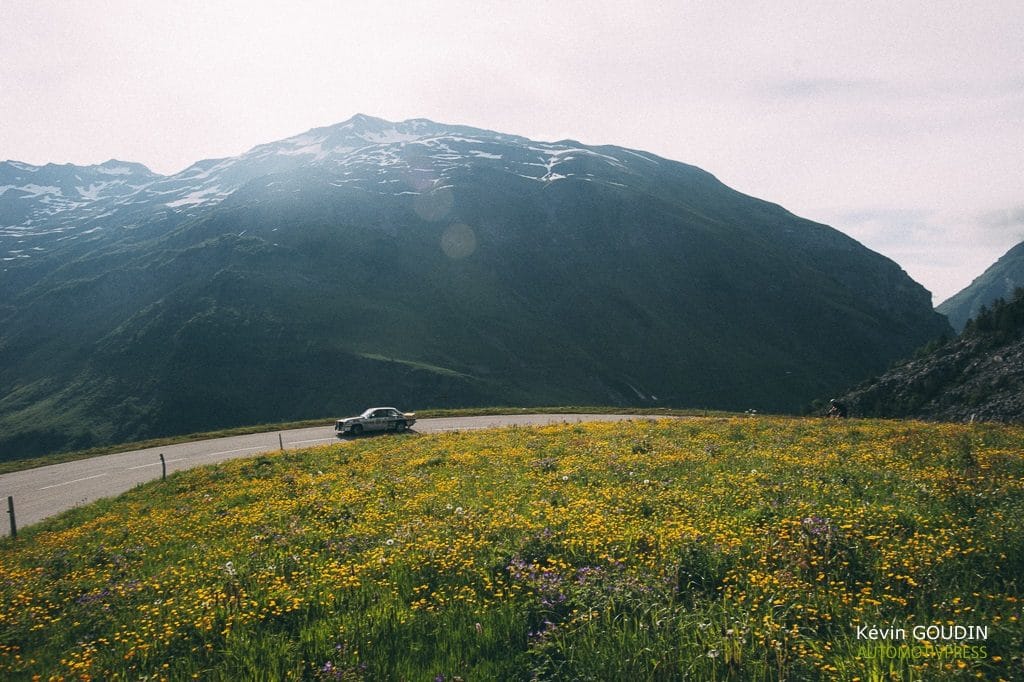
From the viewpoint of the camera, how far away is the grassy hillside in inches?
238

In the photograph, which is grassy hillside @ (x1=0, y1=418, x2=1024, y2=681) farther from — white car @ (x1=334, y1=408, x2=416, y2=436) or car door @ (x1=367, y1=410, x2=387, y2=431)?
car door @ (x1=367, y1=410, x2=387, y2=431)

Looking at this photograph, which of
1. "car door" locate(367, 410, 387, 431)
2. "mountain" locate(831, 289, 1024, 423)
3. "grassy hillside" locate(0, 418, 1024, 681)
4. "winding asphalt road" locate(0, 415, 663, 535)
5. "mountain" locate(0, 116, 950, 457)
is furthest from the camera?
"mountain" locate(0, 116, 950, 457)

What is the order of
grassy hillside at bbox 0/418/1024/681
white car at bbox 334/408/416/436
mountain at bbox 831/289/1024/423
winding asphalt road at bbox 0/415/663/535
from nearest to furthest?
grassy hillside at bbox 0/418/1024/681
winding asphalt road at bbox 0/415/663/535
mountain at bbox 831/289/1024/423
white car at bbox 334/408/416/436

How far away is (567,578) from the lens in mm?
7852

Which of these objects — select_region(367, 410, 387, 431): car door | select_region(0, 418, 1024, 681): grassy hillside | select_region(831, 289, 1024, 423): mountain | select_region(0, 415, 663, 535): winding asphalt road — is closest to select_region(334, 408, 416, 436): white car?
select_region(367, 410, 387, 431): car door

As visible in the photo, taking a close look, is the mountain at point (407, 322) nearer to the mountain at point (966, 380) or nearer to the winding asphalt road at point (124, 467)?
the winding asphalt road at point (124, 467)

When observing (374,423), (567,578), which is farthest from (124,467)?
(567,578)

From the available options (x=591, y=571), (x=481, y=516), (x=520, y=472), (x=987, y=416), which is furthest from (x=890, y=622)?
(x=987, y=416)

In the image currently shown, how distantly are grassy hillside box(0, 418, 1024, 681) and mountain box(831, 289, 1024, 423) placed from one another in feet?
82.9

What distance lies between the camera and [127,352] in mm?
128500

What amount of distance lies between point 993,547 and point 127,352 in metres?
159

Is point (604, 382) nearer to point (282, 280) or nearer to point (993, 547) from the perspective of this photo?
point (282, 280)

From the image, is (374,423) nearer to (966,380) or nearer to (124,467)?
(124,467)

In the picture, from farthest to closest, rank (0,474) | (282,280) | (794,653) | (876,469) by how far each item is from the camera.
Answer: (282,280), (0,474), (876,469), (794,653)
